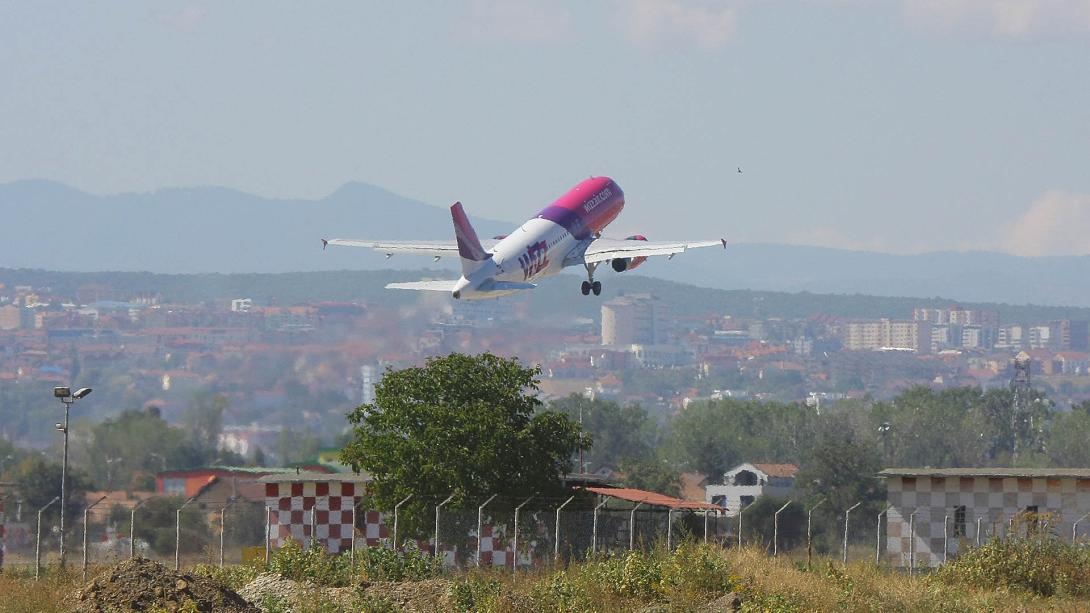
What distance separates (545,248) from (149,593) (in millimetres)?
50953

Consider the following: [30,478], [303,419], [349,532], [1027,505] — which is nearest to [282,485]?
[349,532]

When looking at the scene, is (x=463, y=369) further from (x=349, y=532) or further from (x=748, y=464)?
(x=748, y=464)

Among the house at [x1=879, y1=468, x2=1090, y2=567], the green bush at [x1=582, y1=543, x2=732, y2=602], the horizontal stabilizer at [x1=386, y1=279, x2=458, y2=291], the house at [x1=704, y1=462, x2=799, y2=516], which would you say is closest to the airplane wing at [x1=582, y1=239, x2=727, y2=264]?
the horizontal stabilizer at [x1=386, y1=279, x2=458, y2=291]

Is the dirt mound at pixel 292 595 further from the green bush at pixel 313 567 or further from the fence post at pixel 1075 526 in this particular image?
the fence post at pixel 1075 526

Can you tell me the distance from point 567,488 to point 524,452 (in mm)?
3318

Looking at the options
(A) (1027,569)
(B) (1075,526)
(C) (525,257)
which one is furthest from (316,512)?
(C) (525,257)

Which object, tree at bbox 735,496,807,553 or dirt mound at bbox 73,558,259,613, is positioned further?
tree at bbox 735,496,807,553

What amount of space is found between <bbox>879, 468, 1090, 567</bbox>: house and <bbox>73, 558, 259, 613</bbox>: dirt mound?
24275 millimetres

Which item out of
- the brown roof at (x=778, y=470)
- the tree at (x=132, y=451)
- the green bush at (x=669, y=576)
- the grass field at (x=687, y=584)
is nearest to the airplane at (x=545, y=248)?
the tree at (x=132, y=451)

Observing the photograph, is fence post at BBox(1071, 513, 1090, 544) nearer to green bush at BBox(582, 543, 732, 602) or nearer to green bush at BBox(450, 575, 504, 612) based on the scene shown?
green bush at BBox(582, 543, 732, 602)

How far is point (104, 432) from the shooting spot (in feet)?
412

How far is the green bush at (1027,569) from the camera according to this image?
41062 millimetres

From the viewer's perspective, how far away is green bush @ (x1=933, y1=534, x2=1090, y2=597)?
41062 millimetres

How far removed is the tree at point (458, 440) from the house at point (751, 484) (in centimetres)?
7925
